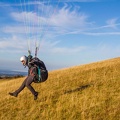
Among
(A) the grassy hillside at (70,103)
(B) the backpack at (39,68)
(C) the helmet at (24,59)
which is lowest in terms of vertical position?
(A) the grassy hillside at (70,103)

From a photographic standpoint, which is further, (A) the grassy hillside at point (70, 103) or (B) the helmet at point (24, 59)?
(B) the helmet at point (24, 59)

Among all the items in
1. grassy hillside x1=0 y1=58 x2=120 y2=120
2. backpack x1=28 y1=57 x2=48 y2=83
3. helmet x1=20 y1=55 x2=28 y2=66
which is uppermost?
helmet x1=20 y1=55 x2=28 y2=66

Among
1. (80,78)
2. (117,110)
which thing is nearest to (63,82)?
(80,78)

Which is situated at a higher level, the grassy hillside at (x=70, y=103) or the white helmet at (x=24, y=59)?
the white helmet at (x=24, y=59)

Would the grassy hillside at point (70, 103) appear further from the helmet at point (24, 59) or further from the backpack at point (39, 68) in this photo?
the helmet at point (24, 59)

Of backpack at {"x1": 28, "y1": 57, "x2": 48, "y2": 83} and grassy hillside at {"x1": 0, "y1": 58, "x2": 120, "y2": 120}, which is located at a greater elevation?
backpack at {"x1": 28, "y1": 57, "x2": 48, "y2": 83}

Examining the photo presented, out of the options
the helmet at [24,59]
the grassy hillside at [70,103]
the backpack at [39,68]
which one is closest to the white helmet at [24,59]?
the helmet at [24,59]

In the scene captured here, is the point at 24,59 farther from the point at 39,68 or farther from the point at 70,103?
the point at 70,103

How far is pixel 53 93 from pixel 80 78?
4.96 metres

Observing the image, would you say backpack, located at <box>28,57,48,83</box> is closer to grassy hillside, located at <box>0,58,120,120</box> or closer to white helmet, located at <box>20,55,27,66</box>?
white helmet, located at <box>20,55,27,66</box>

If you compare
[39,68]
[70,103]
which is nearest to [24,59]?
[39,68]

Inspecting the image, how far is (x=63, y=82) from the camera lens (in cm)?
2119

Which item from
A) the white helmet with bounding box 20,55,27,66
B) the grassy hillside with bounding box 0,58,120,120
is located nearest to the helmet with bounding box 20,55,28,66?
the white helmet with bounding box 20,55,27,66

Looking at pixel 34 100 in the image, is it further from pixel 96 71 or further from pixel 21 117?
pixel 96 71
